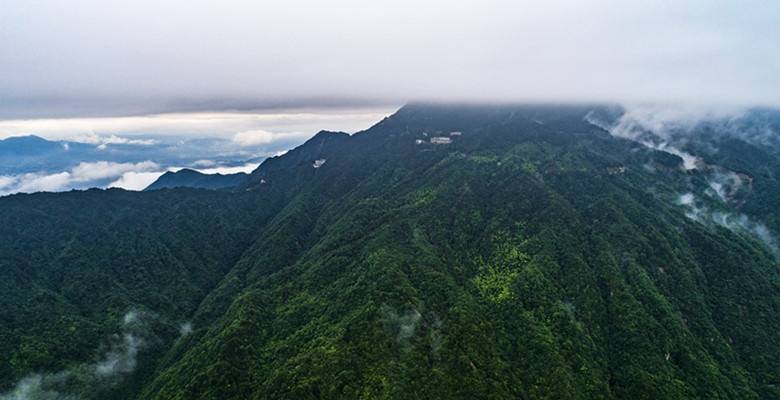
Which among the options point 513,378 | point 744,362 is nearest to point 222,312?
point 513,378

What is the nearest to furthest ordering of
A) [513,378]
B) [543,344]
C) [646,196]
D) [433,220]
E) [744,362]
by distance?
1. [513,378]
2. [543,344]
3. [744,362]
4. [433,220]
5. [646,196]

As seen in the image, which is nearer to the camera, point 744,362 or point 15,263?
point 744,362

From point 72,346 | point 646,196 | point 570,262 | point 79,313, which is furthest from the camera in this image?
point 646,196

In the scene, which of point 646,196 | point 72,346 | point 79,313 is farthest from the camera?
point 646,196

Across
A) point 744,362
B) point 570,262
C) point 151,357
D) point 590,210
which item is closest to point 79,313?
point 151,357

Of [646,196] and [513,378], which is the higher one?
[646,196]

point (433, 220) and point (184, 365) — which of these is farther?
point (433, 220)

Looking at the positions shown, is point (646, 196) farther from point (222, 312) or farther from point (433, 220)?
point (222, 312)

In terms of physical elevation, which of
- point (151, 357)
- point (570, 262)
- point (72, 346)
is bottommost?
point (151, 357)

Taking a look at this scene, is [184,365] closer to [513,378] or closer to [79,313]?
[79,313]
